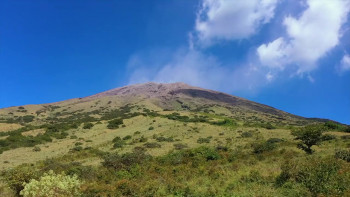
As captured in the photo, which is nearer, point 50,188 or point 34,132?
point 50,188

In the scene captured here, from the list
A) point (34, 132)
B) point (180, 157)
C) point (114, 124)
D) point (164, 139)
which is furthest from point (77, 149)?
point (34, 132)

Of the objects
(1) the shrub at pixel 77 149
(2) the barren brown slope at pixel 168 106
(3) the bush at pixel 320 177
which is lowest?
(3) the bush at pixel 320 177

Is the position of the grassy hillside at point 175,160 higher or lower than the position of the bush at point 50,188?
higher

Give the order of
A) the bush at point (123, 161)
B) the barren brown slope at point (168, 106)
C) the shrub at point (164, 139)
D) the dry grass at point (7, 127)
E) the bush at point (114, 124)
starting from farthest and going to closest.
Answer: the barren brown slope at point (168, 106) < the dry grass at point (7, 127) < the bush at point (114, 124) < the shrub at point (164, 139) < the bush at point (123, 161)

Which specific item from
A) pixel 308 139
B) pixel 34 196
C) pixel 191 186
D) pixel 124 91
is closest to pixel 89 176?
pixel 34 196

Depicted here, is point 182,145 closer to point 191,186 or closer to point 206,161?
point 206,161

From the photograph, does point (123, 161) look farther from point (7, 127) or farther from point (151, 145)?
point (7, 127)

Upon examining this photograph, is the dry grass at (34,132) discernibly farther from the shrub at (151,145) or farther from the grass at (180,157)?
the shrub at (151,145)

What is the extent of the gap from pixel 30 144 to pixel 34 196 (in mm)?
31969

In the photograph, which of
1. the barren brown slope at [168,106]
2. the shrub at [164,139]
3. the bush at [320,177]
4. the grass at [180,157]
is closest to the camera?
the bush at [320,177]

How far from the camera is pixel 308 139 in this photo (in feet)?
77.8

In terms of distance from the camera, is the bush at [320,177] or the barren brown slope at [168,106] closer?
the bush at [320,177]

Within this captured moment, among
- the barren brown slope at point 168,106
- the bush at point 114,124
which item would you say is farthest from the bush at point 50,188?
the barren brown slope at point 168,106

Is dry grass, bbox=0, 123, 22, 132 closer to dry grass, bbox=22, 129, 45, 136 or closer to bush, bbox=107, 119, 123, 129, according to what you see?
dry grass, bbox=22, 129, 45, 136
